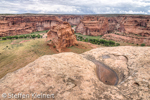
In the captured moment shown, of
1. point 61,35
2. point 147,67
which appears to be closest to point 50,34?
point 61,35

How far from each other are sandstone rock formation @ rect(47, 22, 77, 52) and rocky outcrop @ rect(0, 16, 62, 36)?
1738 inches

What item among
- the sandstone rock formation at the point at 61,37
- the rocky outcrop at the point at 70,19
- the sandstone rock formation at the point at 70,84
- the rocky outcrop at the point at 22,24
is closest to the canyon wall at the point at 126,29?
the rocky outcrop at the point at 22,24

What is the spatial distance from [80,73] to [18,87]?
5499mm

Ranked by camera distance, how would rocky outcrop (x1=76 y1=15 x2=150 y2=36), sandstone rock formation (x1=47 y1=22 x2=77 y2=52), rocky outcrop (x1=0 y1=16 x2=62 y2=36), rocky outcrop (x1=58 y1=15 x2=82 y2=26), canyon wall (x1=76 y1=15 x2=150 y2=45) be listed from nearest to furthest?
sandstone rock formation (x1=47 y1=22 x2=77 y2=52), canyon wall (x1=76 y1=15 x2=150 y2=45), rocky outcrop (x1=76 y1=15 x2=150 y2=36), rocky outcrop (x1=0 y1=16 x2=62 y2=36), rocky outcrop (x1=58 y1=15 x2=82 y2=26)

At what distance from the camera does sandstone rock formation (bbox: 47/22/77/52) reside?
34.2 meters

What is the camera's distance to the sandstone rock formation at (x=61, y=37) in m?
34.2

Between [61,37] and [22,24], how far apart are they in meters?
54.2

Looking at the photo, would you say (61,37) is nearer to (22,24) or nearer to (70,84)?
(70,84)

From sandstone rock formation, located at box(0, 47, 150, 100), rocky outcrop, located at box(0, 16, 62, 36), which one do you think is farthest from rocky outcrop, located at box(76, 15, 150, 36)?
sandstone rock formation, located at box(0, 47, 150, 100)

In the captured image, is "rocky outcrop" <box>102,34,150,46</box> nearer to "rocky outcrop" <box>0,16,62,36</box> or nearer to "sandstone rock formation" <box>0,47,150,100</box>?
"sandstone rock formation" <box>0,47,150,100</box>

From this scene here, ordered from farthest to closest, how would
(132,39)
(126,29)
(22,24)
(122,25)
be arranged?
1. (22,24)
2. (122,25)
3. (126,29)
4. (132,39)

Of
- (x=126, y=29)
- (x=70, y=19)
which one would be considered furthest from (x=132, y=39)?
(x=70, y=19)

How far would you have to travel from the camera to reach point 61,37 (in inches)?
1390

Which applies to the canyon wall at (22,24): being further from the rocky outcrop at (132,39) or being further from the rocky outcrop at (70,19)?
the rocky outcrop at (132,39)
